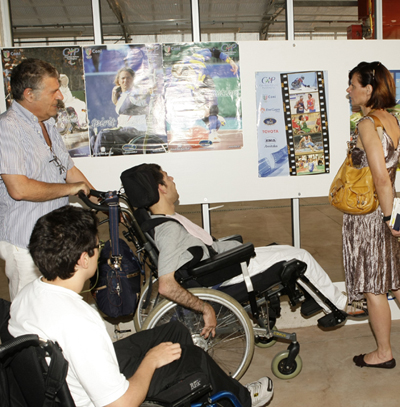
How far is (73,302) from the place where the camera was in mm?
1154

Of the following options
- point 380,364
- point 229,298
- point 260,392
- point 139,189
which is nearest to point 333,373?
point 380,364

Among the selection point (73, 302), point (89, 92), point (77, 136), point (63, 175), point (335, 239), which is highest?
point (89, 92)

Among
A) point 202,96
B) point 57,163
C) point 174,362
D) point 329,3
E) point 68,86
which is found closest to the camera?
point 174,362

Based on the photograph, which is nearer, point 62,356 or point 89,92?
point 62,356

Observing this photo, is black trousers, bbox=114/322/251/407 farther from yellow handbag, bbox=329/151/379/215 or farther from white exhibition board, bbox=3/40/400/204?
white exhibition board, bbox=3/40/400/204

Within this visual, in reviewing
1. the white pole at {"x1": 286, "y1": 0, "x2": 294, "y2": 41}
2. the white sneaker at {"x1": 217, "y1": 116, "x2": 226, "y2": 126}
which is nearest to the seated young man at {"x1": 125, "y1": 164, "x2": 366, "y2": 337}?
the white sneaker at {"x1": 217, "y1": 116, "x2": 226, "y2": 126}

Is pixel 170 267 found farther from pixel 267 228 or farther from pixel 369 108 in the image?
pixel 267 228

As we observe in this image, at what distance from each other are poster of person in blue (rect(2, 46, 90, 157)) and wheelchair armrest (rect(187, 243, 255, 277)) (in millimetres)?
1236

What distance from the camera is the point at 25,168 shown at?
1.90 meters

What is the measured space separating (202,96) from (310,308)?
154 cm

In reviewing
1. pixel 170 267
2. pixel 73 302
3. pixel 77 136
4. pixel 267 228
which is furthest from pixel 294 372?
pixel 267 228

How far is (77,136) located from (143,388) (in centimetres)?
193

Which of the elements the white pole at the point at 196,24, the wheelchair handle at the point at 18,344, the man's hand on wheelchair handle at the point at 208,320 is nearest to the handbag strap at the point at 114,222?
the man's hand on wheelchair handle at the point at 208,320

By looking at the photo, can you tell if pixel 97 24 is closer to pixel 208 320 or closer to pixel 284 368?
pixel 208 320
